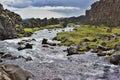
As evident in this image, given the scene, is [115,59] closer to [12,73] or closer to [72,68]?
[72,68]

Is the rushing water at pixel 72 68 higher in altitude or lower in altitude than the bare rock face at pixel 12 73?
lower

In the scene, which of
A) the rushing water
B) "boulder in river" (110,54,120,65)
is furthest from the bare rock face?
"boulder in river" (110,54,120,65)

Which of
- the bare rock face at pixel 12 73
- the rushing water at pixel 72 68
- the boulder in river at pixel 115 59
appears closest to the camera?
the bare rock face at pixel 12 73

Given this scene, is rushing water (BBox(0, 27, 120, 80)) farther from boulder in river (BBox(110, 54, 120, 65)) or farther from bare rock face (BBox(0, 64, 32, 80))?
bare rock face (BBox(0, 64, 32, 80))

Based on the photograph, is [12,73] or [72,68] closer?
[12,73]

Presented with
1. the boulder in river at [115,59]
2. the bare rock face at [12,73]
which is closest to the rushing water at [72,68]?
the boulder in river at [115,59]

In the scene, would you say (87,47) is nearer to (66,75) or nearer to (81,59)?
(81,59)

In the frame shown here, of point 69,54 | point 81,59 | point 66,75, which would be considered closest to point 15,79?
point 66,75

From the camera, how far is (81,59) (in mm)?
80000

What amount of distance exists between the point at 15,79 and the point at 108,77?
18272mm

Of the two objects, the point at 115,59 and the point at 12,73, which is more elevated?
the point at 12,73

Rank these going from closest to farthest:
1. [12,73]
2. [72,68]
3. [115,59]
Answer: [12,73] → [72,68] → [115,59]

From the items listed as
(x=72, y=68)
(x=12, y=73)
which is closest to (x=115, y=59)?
(x=72, y=68)

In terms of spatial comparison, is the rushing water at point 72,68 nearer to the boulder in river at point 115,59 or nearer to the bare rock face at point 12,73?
the boulder in river at point 115,59
